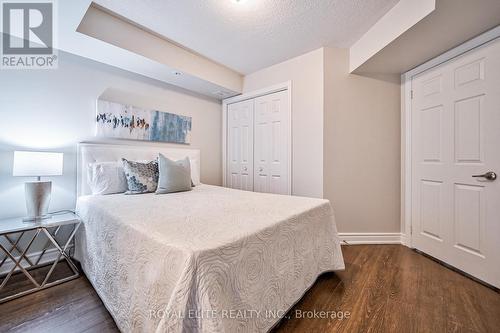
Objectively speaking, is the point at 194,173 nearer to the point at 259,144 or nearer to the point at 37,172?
the point at 259,144

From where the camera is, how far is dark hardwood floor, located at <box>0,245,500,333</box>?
1269mm

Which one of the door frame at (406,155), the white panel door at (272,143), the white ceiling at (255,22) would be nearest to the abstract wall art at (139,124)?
the white ceiling at (255,22)

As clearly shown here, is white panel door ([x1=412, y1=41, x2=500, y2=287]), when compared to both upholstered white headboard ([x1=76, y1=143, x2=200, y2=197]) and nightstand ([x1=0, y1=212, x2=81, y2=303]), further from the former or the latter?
nightstand ([x1=0, y1=212, x2=81, y2=303])

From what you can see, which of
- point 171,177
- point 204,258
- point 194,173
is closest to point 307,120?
point 194,173

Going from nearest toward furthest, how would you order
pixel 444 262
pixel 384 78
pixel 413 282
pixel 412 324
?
pixel 412 324 → pixel 413 282 → pixel 444 262 → pixel 384 78

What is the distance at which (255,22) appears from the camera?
2.05 metres

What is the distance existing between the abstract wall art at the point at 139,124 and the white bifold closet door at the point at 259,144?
0.81 metres

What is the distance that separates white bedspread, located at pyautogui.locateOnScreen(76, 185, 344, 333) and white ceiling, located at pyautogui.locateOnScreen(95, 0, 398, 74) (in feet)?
5.62

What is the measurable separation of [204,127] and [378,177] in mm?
2647

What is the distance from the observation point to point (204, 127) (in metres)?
3.47

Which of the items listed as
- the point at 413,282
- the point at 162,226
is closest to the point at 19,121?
the point at 162,226

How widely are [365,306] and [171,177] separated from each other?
→ 2.01 meters

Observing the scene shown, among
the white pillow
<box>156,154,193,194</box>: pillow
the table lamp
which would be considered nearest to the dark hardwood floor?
the table lamp

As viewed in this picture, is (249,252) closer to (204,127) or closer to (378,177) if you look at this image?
(378,177)
